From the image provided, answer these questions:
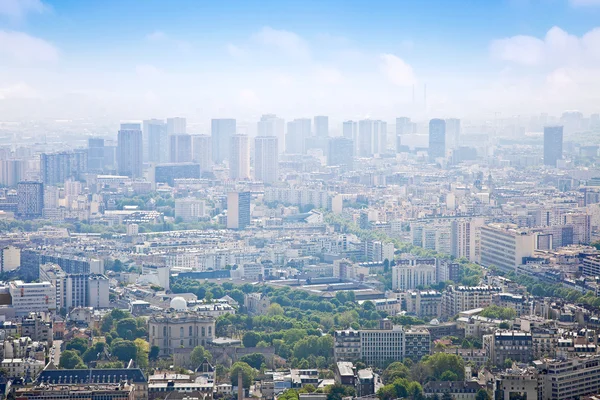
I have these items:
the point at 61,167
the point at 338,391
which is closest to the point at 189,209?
the point at 61,167

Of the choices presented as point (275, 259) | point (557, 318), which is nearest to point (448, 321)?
point (557, 318)

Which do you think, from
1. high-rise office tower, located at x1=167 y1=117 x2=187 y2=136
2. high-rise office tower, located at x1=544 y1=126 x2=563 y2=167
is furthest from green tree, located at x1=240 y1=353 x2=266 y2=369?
high-rise office tower, located at x1=167 y1=117 x2=187 y2=136

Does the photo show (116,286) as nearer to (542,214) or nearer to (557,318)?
(557,318)

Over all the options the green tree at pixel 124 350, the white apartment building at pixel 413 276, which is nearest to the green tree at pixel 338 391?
the green tree at pixel 124 350

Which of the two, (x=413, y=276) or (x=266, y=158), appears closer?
(x=413, y=276)

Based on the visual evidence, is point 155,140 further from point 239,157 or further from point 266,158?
point 266,158

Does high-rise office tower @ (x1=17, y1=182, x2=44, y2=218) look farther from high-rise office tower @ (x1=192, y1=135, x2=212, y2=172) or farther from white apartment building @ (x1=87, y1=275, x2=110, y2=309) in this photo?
white apartment building @ (x1=87, y1=275, x2=110, y2=309)
